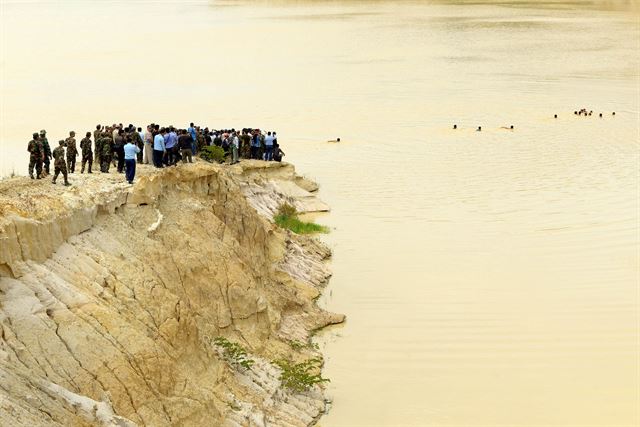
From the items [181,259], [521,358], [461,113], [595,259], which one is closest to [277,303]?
[181,259]

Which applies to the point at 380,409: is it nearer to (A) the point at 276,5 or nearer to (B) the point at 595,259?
(B) the point at 595,259

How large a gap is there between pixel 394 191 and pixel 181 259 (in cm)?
1489

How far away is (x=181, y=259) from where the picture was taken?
15.4m

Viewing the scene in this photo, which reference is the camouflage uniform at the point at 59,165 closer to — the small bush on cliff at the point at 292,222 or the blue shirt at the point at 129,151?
the blue shirt at the point at 129,151

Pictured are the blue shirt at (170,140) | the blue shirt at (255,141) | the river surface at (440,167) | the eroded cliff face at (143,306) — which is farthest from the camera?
the blue shirt at (255,141)

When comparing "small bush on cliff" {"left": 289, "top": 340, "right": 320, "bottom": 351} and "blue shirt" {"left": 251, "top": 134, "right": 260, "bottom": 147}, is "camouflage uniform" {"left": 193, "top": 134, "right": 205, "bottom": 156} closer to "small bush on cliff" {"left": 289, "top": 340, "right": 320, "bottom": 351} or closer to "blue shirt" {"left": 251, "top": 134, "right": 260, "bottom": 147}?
"blue shirt" {"left": 251, "top": 134, "right": 260, "bottom": 147}

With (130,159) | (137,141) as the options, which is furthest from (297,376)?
(137,141)

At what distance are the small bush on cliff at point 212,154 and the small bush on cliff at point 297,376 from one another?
8.45 m

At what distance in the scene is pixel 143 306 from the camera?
1334cm

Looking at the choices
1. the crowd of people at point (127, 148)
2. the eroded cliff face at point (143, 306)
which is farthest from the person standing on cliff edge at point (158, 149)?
the eroded cliff face at point (143, 306)

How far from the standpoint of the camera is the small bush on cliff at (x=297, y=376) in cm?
1522

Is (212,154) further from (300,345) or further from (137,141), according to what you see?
(300,345)

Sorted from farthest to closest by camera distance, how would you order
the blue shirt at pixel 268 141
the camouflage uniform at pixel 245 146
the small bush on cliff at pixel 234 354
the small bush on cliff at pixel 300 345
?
the blue shirt at pixel 268 141, the camouflage uniform at pixel 245 146, the small bush on cliff at pixel 300 345, the small bush on cliff at pixel 234 354

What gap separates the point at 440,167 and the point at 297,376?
1860cm
